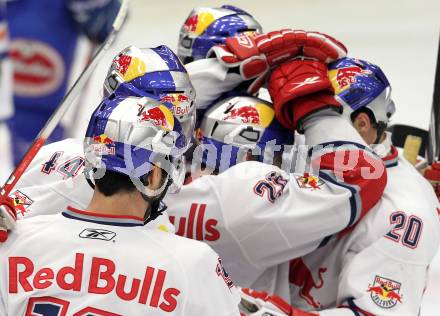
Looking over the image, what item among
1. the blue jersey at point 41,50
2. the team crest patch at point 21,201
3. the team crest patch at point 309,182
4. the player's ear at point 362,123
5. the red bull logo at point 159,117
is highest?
the red bull logo at point 159,117

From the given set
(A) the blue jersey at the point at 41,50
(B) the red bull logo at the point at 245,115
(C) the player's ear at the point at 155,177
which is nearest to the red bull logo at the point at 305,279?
(B) the red bull logo at the point at 245,115

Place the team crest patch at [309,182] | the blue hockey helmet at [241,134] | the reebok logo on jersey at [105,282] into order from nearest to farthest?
the reebok logo on jersey at [105,282], the team crest patch at [309,182], the blue hockey helmet at [241,134]

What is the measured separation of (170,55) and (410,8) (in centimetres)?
416

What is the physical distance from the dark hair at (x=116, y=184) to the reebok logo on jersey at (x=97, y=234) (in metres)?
0.08

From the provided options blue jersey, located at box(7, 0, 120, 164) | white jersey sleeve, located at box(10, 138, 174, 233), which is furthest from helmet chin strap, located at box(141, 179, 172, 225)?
blue jersey, located at box(7, 0, 120, 164)

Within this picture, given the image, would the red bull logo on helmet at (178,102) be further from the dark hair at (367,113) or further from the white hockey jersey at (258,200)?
the dark hair at (367,113)

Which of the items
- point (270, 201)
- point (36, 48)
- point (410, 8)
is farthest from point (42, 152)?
point (410, 8)

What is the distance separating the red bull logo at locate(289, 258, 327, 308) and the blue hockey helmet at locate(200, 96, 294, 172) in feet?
1.00

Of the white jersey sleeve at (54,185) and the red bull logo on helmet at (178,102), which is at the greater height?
the red bull logo on helmet at (178,102)

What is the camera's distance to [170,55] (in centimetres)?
261

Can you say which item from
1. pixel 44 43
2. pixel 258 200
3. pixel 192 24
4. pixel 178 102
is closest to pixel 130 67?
pixel 178 102

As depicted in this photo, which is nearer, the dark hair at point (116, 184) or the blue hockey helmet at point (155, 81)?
the dark hair at point (116, 184)

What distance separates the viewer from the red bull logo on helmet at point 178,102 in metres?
2.49

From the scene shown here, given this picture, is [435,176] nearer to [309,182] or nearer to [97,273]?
[309,182]
